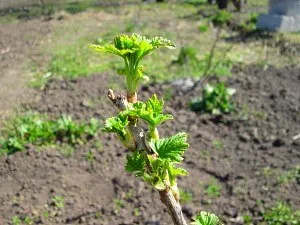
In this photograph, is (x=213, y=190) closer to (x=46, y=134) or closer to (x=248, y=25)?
(x=46, y=134)

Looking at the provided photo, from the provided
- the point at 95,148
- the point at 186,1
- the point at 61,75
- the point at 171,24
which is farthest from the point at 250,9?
the point at 95,148

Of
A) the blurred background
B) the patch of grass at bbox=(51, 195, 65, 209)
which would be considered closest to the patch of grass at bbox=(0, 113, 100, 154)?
the blurred background

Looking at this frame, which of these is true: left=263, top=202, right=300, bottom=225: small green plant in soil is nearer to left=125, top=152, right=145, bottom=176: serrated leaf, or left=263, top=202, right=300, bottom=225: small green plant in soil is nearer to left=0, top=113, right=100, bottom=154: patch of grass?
left=0, top=113, right=100, bottom=154: patch of grass

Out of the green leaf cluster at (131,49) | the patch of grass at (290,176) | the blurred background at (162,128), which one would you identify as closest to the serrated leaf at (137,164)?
→ the green leaf cluster at (131,49)

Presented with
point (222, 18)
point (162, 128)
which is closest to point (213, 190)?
point (162, 128)

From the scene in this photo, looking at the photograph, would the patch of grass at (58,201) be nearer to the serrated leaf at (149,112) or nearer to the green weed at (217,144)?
the green weed at (217,144)

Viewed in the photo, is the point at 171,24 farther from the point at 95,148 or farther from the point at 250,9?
the point at 95,148
